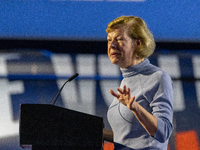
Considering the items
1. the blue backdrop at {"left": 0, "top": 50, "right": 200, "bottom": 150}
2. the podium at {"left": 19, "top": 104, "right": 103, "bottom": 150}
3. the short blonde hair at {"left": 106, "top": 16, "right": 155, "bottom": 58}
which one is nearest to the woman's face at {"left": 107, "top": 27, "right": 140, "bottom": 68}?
the short blonde hair at {"left": 106, "top": 16, "right": 155, "bottom": 58}

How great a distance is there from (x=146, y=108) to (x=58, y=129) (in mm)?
380

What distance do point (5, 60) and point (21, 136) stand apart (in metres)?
3.17

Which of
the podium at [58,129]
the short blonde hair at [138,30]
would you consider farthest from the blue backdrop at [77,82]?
the podium at [58,129]

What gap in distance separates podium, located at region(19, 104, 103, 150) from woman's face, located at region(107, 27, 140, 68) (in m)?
0.31

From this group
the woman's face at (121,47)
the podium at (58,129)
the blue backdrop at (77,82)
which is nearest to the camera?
the podium at (58,129)

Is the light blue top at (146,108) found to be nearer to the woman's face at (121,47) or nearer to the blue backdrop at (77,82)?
→ the woman's face at (121,47)

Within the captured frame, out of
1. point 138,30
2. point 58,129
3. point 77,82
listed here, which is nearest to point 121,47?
point 138,30

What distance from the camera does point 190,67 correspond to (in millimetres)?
3791

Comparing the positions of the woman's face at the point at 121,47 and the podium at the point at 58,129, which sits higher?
the woman's face at the point at 121,47

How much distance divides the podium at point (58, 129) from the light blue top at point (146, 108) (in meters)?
0.18

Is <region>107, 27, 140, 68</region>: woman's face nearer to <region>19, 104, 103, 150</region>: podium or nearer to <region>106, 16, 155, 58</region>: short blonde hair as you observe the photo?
<region>106, 16, 155, 58</region>: short blonde hair

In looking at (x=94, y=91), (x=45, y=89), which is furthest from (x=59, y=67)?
(x=94, y=91)

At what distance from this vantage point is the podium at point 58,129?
880 mm

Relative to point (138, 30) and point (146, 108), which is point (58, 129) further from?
point (138, 30)
